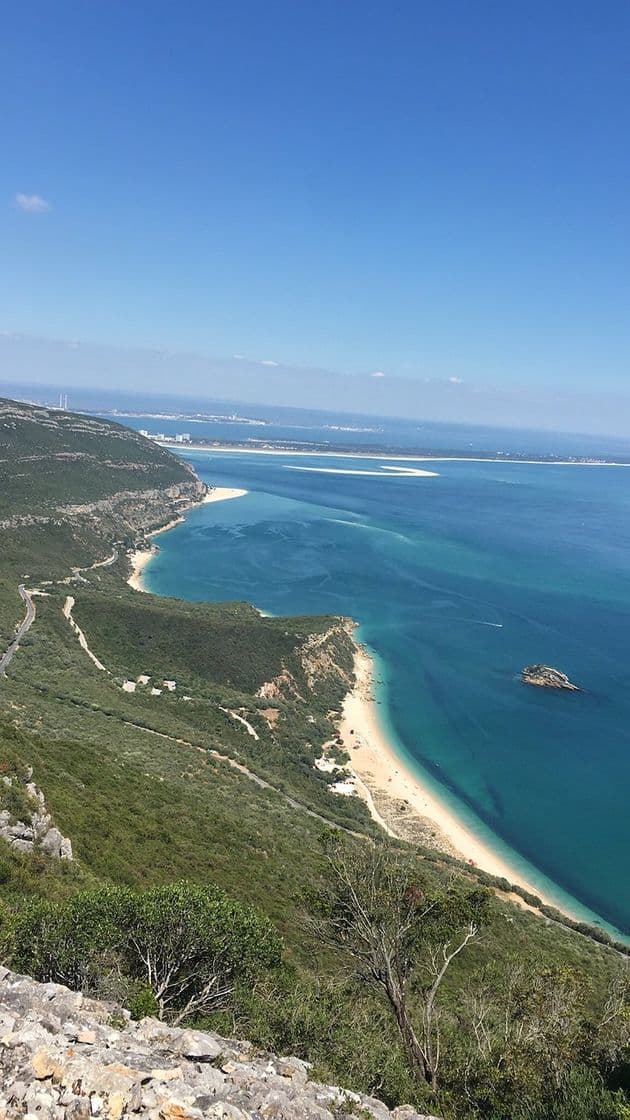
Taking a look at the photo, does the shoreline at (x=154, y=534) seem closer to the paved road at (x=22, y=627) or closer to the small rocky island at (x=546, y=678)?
the paved road at (x=22, y=627)

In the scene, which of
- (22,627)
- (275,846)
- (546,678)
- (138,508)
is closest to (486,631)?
(546,678)

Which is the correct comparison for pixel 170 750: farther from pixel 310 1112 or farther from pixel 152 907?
pixel 310 1112

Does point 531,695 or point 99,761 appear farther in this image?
point 531,695

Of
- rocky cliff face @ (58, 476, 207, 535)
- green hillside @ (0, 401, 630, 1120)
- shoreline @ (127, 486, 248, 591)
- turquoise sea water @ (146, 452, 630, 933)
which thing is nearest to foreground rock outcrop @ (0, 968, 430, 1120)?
green hillside @ (0, 401, 630, 1120)

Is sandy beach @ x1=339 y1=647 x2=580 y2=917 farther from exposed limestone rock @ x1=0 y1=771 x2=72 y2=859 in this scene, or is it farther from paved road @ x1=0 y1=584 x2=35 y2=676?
paved road @ x1=0 y1=584 x2=35 y2=676

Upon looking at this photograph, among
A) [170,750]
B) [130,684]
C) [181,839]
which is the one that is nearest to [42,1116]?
[181,839]
